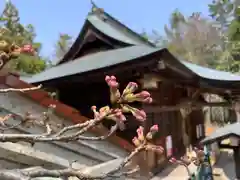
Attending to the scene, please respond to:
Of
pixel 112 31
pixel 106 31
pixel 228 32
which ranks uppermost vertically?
pixel 228 32

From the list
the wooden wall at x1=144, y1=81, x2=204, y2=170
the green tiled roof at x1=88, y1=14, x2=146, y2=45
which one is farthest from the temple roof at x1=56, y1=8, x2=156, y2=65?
the wooden wall at x1=144, y1=81, x2=204, y2=170

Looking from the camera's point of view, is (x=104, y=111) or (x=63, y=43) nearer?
(x=104, y=111)

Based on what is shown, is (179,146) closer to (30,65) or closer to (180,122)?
(180,122)

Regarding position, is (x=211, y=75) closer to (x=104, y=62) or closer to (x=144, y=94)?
(x=104, y=62)

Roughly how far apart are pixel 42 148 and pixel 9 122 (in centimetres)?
30

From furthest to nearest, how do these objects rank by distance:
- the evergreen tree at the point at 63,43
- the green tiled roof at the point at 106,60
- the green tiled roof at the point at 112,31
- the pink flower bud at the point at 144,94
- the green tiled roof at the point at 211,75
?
the evergreen tree at the point at 63,43 → the green tiled roof at the point at 112,31 → the green tiled roof at the point at 211,75 → the green tiled roof at the point at 106,60 → the pink flower bud at the point at 144,94

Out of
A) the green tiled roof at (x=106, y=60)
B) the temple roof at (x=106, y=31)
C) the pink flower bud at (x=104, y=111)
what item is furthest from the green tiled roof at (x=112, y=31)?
the pink flower bud at (x=104, y=111)

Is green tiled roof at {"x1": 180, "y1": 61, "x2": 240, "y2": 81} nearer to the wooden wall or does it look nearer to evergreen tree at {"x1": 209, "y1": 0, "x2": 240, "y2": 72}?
the wooden wall

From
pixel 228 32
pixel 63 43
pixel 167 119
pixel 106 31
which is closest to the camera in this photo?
pixel 106 31

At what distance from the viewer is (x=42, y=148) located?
1.74 metres

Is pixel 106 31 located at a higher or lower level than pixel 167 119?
higher

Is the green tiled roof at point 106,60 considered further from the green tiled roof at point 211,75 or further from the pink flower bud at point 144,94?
the pink flower bud at point 144,94

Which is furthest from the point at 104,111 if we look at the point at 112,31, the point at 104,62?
the point at 112,31

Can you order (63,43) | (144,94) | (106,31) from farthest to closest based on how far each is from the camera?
(63,43) < (106,31) < (144,94)
